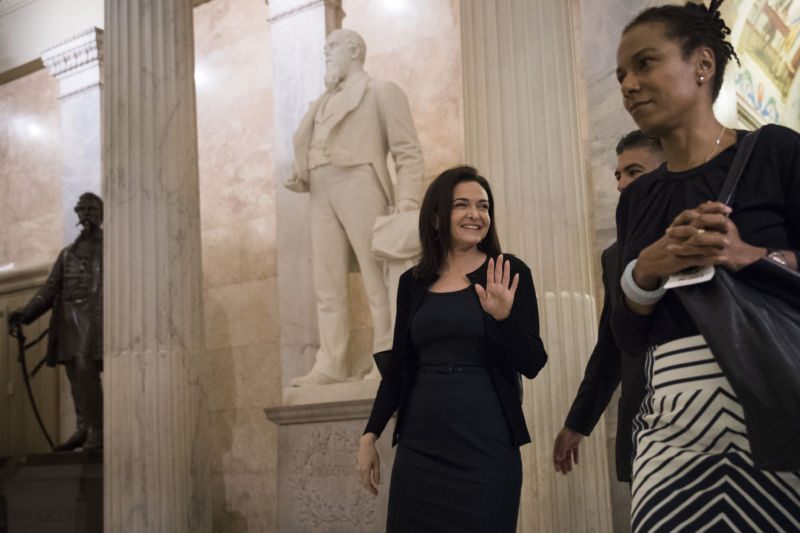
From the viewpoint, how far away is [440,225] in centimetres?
324

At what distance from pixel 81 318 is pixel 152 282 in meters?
2.34

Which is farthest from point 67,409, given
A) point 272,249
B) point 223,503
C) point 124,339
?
point 124,339

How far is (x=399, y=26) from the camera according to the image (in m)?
9.15

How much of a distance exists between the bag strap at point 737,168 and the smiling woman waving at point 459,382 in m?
1.23

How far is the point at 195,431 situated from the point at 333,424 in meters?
1.06

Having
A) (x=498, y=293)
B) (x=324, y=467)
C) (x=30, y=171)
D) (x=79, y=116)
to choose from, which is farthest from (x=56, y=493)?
(x=498, y=293)

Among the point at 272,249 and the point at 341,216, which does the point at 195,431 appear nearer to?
the point at 341,216

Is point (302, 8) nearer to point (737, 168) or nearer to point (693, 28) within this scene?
point (693, 28)

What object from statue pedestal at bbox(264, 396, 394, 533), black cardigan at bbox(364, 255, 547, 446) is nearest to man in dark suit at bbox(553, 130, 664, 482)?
black cardigan at bbox(364, 255, 547, 446)

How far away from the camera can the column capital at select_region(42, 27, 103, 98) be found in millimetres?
10977

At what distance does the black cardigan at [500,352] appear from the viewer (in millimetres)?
2953

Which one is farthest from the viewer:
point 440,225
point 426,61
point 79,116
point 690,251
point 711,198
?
point 79,116

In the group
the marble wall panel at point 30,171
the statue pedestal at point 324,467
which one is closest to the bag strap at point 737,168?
the statue pedestal at point 324,467

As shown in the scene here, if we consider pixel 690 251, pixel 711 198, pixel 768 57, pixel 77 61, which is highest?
pixel 77 61
